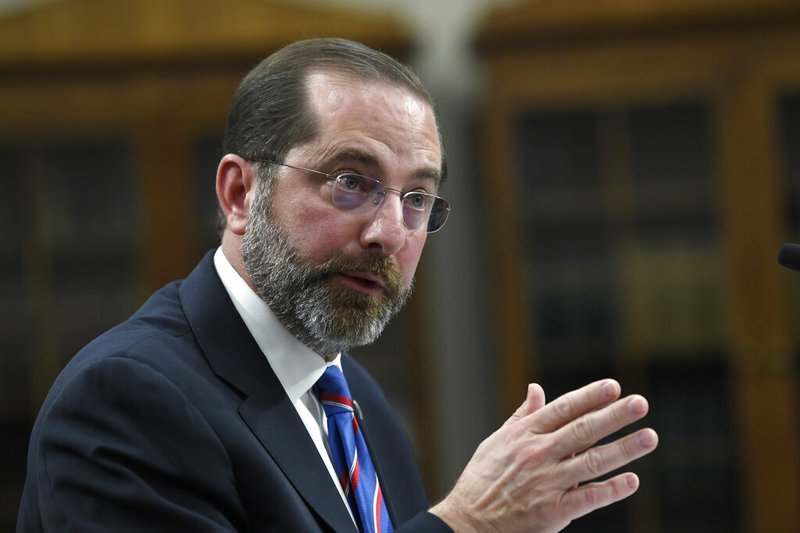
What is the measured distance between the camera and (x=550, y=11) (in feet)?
13.4

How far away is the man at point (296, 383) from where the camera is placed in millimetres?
1227

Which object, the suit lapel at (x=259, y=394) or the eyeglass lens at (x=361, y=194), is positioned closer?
the suit lapel at (x=259, y=394)

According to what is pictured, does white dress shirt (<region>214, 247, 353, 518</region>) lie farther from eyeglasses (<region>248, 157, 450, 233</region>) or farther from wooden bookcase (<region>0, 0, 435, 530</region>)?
wooden bookcase (<region>0, 0, 435, 530</region>)

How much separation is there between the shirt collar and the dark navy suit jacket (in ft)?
0.10

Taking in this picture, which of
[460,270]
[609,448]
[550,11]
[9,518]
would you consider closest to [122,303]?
[9,518]

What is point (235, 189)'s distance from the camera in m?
1.61

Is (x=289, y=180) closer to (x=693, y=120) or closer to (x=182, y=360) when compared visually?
(x=182, y=360)

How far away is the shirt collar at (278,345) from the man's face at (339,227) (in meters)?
0.01

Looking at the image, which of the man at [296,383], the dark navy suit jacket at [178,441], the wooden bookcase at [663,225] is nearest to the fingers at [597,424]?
the man at [296,383]

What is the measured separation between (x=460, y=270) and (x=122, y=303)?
59.2 inches

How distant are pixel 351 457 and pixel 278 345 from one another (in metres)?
0.20

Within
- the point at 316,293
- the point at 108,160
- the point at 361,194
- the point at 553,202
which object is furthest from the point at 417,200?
the point at 108,160

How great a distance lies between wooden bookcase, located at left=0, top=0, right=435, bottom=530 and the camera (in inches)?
165

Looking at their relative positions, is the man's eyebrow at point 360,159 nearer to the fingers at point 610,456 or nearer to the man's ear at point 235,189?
the man's ear at point 235,189
